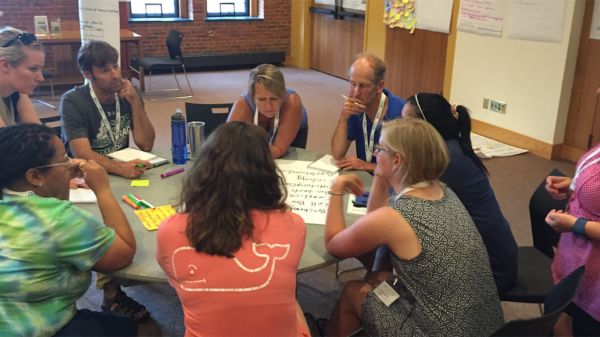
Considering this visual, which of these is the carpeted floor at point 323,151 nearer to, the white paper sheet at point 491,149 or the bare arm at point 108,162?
the white paper sheet at point 491,149

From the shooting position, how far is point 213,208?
147 cm

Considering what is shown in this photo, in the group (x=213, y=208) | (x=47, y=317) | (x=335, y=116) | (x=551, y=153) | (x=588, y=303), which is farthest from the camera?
(x=335, y=116)

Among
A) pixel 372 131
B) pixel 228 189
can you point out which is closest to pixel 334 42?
pixel 372 131

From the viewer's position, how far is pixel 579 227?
193 cm

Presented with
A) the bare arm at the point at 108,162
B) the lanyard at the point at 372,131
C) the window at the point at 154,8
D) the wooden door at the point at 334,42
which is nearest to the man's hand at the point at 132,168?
the bare arm at the point at 108,162

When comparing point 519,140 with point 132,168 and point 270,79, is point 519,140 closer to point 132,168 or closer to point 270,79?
point 270,79

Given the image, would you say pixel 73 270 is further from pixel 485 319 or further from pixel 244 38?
pixel 244 38

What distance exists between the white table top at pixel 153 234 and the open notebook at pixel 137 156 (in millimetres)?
36

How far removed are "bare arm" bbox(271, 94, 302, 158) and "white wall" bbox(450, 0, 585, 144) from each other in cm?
305

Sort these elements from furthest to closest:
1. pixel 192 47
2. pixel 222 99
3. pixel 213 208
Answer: pixel 192 47 → pixel 222 99 → pixel 213 208

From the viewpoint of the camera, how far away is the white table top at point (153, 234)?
5.61 ft

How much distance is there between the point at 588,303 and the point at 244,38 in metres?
8.29

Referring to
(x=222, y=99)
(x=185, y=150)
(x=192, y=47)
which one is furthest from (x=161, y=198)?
(x=192, y=47)

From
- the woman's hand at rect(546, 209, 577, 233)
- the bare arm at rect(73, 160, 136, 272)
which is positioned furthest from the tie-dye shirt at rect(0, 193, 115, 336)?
the woman's hand at rect(546, 209, 577, 233)
